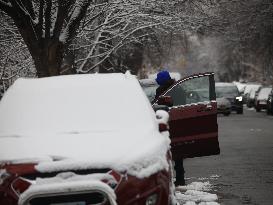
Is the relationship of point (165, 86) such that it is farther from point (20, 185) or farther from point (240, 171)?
point (20, 185)

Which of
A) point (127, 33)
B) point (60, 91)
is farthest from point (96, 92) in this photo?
point (127, 33)

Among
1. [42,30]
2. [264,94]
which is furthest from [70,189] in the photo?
[264,94]

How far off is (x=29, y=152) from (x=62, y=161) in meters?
0.45

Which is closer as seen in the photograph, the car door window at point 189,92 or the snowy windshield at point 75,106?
the snowy windshield at point 75,106

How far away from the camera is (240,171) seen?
40.3 ft

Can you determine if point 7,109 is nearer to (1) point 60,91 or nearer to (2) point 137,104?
(1) point 60,91

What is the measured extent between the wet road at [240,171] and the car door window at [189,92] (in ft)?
4.49

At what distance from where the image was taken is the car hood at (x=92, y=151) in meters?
5.98

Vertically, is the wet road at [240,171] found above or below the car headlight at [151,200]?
below

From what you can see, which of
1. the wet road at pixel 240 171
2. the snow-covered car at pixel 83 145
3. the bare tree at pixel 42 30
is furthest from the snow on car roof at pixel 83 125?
the bare tree at pixel 42 30

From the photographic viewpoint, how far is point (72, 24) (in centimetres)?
1603

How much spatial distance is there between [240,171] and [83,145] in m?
6.49

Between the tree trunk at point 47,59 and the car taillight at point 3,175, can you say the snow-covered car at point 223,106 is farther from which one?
the car taillight at point 3,175

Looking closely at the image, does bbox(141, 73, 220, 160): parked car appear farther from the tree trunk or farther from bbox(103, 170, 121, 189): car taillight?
the tree trunk
